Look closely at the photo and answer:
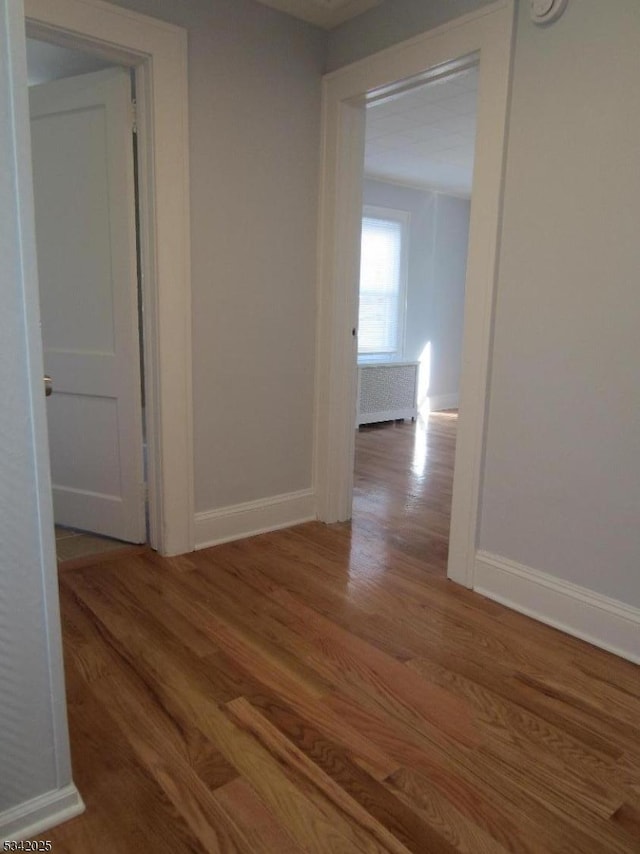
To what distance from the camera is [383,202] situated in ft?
21.1

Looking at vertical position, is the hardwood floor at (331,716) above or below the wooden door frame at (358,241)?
below

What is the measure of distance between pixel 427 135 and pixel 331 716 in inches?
170

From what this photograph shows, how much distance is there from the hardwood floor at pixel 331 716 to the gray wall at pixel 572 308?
0.41 metres

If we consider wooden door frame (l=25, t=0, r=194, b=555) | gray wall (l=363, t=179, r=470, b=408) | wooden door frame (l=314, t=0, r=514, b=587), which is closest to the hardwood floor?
wooden door frame (l=25, t=0, r=194, b=555)

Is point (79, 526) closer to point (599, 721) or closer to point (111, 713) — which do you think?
point (111, 713)

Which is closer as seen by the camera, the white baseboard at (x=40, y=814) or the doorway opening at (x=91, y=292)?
the white baseboard at (x=40, y=814)

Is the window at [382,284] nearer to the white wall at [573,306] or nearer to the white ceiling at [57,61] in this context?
the white ceiling at [57,61]

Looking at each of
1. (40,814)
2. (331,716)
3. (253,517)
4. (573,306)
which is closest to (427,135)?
(573,306)

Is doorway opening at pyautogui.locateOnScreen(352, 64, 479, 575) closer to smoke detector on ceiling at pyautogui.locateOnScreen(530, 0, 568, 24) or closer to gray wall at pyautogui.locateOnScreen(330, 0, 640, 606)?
gray wall at pyautogui.locateOnScreen(330, 0, 640, 606)

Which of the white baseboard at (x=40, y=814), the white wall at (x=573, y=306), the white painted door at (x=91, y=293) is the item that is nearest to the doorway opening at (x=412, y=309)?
the white wall at (x=573, y=306)

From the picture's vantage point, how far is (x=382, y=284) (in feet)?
21.7

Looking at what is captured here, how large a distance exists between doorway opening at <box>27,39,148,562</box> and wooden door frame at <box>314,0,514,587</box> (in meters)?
0.95

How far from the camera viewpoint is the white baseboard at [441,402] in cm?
740

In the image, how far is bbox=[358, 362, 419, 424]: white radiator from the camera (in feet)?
20.4
